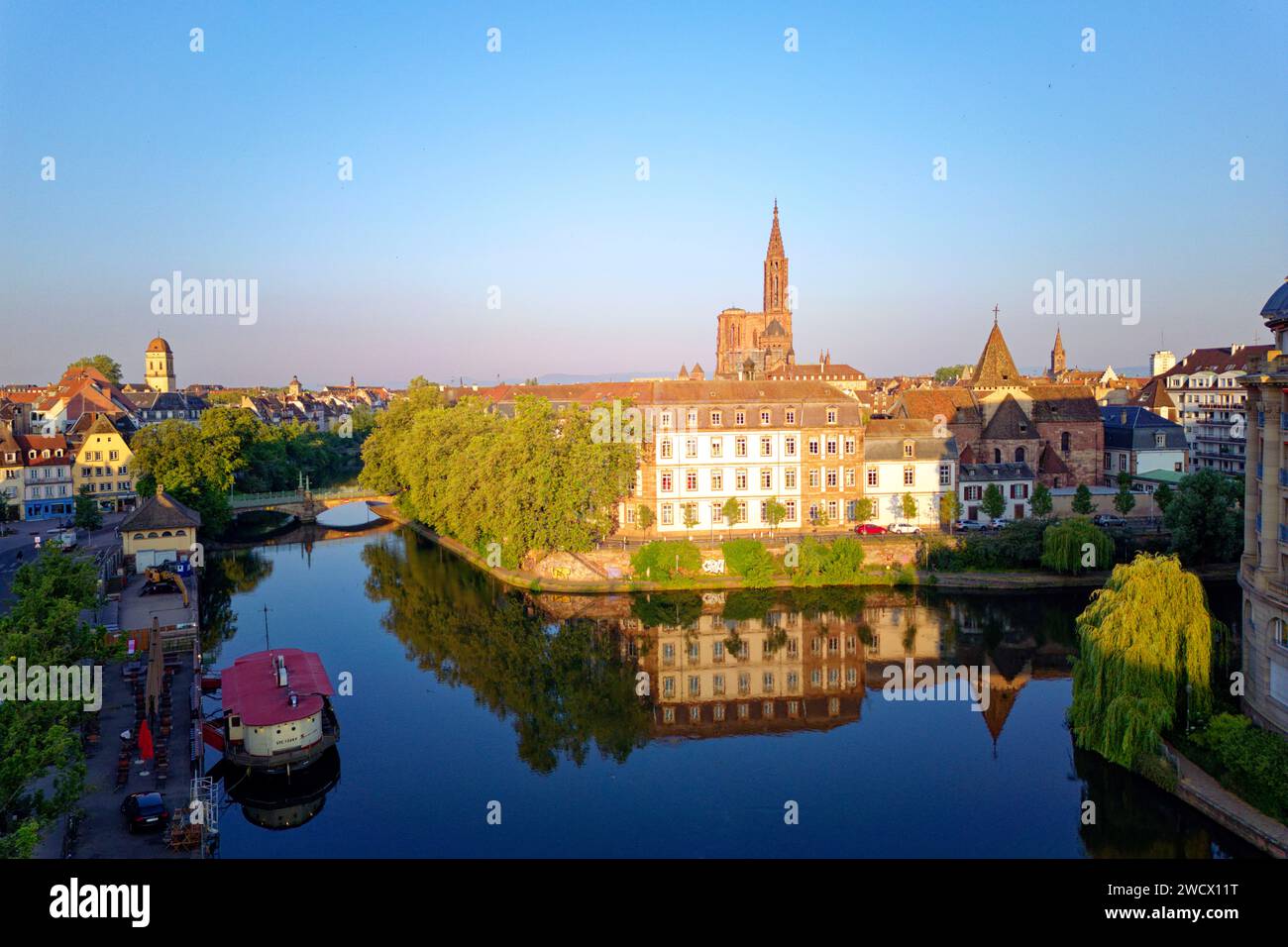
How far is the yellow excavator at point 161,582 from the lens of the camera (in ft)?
107

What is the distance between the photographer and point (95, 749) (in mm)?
18375

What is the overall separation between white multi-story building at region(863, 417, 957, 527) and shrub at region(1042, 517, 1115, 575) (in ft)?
21.0

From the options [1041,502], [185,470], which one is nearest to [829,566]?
[1041,502]

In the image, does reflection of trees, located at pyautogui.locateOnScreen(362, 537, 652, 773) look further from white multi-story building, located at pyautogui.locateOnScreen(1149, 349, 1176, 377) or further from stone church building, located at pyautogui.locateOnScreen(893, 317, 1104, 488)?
white multi-story building, located at pyautogui.locateOnScreen(1149, 349, 1176, 377)

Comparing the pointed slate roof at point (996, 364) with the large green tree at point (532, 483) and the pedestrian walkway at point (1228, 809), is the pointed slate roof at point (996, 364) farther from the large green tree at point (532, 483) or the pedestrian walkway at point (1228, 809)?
the pedestrian walkway at point (1228, 809)

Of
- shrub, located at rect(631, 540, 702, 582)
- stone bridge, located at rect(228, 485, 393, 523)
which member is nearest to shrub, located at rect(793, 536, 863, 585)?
shrub, located at rect(631, 540, 702, 582)

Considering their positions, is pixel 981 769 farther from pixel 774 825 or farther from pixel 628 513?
pixel 628 513

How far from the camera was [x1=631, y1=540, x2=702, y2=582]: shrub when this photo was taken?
35.4m

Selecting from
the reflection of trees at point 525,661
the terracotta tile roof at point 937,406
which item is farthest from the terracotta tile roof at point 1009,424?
the reflection of trees at point 525,661

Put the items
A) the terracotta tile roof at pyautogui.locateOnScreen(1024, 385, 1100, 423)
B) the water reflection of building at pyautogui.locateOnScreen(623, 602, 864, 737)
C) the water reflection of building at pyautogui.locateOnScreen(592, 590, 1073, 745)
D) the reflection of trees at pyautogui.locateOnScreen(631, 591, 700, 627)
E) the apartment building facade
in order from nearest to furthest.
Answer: the apartment building facade < the water reflection of building at pyautogui.locateOnScreen(623, 602, 864, 737) < the water reflection of building at pyautogui.locateOnScreen(592, 590, 1073, 745) < the reflection of trees at pyautogui.locateOnScreen(631, 591, 700, 627) < the terracotta tile roof at pyautogui.locateOnScreen(1024, 385, 1100, 423)

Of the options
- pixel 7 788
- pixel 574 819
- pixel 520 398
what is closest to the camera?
pixel 7 788
